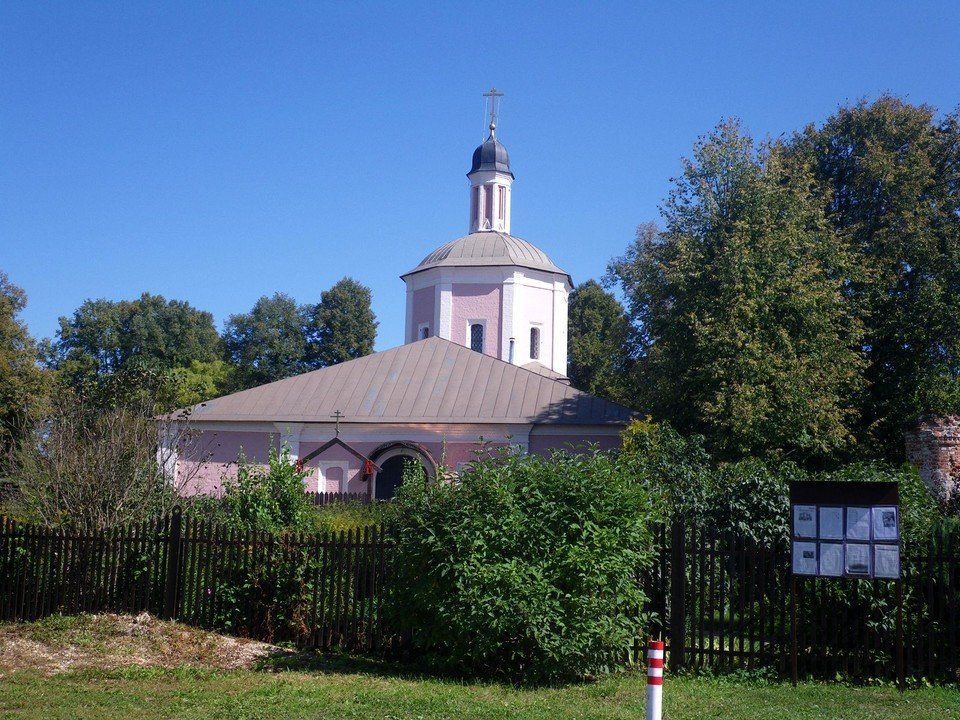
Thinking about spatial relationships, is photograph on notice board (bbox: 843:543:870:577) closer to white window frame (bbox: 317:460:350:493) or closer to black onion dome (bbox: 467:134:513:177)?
white window frame (bbox: 317:460:350:493)

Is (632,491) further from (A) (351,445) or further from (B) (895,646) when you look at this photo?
(A) (351,445)

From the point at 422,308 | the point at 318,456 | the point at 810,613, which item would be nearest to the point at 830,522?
the point at 810,613

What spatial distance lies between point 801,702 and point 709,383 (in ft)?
37.8

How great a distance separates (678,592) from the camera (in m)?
9.56

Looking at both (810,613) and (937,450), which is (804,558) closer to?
(810,613)

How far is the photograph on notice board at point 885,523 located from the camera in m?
8.54

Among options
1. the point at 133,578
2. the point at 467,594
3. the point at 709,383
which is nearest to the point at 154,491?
the point at 133,578

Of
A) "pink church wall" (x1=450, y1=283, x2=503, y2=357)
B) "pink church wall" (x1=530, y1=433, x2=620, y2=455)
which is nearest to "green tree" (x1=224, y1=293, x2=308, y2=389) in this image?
"pink church wall" (x1=450, y1=283, x2=503, y2=357)

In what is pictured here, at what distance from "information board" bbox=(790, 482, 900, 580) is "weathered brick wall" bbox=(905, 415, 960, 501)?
23.1 ft

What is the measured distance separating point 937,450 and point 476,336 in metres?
20.5

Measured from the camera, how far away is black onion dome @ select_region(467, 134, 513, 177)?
3747 centimetres

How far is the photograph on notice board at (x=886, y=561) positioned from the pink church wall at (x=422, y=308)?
1037 inches

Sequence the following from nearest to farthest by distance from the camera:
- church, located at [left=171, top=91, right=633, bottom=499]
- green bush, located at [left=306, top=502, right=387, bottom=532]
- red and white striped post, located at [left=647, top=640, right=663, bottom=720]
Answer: red and white striped post, located at [left=647, top=640, right=663, bottom=720]
green bush, located at [left=306, top=502, right=387, bottom=532]
church, located at [left=171, top=91, right=633, bottom=499]

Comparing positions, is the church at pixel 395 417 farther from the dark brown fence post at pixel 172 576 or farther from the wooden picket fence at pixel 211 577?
the dark brown fence post at pixel 172 576
